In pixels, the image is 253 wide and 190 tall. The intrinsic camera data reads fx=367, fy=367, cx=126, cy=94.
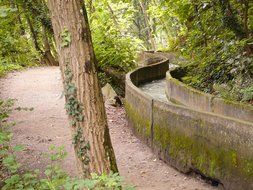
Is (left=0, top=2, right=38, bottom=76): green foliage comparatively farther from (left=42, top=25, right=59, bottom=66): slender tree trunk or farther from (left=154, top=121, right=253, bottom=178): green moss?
(left=154, top=121, right=253, bottom=178): green moss

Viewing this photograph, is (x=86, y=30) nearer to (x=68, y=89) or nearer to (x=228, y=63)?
(x=68, y=89)

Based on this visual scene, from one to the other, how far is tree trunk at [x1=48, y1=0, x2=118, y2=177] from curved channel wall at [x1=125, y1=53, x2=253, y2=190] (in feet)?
6.62

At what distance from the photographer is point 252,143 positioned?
5.40m

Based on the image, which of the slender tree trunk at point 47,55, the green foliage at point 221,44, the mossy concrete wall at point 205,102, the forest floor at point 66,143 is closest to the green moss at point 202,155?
the forest floor at point 66,143

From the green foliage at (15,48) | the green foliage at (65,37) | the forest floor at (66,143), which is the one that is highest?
the green foliage at (65,37)

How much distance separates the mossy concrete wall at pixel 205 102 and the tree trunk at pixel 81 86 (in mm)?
3670

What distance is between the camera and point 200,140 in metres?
6.41

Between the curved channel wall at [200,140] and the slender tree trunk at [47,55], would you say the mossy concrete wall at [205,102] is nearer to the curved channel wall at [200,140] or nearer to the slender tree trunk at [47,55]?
the curved channel wall at [200,140]

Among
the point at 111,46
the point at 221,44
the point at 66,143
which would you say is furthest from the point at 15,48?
the point at 221,44

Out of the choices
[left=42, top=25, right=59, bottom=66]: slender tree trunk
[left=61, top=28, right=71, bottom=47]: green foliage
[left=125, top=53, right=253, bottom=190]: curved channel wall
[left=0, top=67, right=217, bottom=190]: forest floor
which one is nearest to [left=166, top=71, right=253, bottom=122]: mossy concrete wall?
[left=125, top=53, right=253, bottom=190]: curved channel wall

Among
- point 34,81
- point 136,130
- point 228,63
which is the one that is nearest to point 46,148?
point 136,130

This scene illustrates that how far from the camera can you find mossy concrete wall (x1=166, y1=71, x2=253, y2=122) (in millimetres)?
7523

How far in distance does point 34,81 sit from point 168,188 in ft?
37.1

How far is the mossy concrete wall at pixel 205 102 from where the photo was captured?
7.52m
